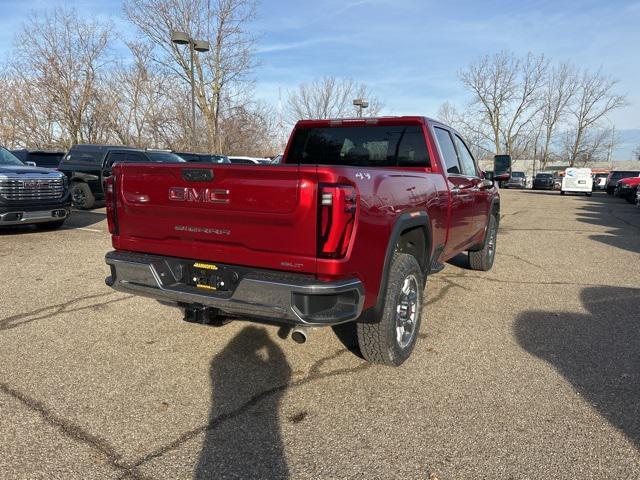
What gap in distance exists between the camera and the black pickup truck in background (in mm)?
8297

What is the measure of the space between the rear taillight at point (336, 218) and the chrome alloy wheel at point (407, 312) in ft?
3.15

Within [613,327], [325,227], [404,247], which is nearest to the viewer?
[325,227]

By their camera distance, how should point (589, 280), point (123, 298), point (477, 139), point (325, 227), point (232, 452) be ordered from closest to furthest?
point (232, 452)
point (325, 227)
point (123, 298)
point (589, 280)
point (477, 139)

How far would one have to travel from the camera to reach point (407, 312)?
3.78 metres

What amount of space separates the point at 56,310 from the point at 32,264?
2.40 metres

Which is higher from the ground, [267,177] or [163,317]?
[267,177]

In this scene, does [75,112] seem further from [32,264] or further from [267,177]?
[267,177]

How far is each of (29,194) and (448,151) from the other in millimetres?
7561

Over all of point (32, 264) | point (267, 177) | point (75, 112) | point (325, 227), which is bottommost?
point (32, 264)

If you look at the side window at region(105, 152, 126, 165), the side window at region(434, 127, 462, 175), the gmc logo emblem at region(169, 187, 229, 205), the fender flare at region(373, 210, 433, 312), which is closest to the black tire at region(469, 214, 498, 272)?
the side window at region(434, 127, 462, 175)

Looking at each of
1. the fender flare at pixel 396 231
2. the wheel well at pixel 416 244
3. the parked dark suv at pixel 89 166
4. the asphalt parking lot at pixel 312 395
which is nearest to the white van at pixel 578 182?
the parked dark suv at pixel 89 166

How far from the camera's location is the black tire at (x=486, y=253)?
6.71 metres

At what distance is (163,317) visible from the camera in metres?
4.62

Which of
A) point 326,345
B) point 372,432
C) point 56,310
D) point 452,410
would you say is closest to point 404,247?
point 326,345
